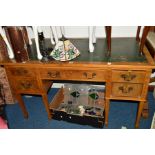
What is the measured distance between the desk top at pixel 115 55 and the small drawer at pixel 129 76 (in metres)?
0.08

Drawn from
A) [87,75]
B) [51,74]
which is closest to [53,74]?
[51,74]

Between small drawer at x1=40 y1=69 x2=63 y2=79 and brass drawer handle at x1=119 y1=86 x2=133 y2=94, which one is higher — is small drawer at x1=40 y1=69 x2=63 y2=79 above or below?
above

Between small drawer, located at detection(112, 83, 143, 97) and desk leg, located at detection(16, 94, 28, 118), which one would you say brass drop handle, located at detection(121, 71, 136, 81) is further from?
desk leg, located at detection(16, 94, 28, 118)

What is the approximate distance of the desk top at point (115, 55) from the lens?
1.52m

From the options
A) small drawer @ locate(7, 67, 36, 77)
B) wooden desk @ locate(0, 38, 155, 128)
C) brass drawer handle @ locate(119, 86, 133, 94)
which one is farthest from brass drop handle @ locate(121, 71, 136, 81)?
small drawer @ locate(7, 67, 36, 77)

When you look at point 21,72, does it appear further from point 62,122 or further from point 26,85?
point 62,122

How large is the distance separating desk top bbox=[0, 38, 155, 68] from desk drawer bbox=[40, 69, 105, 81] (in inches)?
3.4

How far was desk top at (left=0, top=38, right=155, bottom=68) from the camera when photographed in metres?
1.52

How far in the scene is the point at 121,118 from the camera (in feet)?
6.79

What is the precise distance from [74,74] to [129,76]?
0.49 m

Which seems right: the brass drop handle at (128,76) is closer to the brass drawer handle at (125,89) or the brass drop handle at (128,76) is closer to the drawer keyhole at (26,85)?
the brass drawer handle at (125,89)

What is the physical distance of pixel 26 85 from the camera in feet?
6.00
